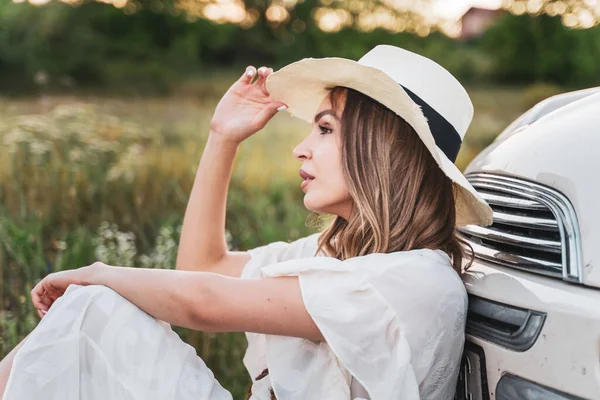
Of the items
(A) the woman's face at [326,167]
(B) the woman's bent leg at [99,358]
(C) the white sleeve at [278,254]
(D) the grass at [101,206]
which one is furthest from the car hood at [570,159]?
(D) the grass at [101,206]

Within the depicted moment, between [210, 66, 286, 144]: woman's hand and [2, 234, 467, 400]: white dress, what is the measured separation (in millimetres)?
885

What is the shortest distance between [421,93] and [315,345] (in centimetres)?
81

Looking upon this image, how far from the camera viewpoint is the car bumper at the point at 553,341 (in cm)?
157

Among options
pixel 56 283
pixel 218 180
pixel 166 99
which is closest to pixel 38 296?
pixel 56 283

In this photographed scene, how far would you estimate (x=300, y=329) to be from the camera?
198 cm

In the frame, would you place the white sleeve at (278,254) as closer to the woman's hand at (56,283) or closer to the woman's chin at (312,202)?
the woman's chin at (312,202)

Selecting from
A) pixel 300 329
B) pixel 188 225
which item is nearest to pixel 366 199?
pixel 300 329

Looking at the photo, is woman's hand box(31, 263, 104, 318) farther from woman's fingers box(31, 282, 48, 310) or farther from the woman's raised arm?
the woman's raised arm

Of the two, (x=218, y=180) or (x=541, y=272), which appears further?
(x=218, y=180)

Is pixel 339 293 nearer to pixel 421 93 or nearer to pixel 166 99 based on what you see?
pixel 421 93

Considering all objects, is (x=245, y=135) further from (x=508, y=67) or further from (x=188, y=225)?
(x=508, y=67)

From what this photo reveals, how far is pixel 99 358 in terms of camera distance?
2072 millimetres

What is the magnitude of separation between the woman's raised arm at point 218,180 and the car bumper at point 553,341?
1.21 metres

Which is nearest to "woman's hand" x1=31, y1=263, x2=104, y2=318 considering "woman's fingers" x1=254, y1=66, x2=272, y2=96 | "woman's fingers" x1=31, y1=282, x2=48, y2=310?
"woman's fingers" x1=31, y1=282, x2=48, y2=310
